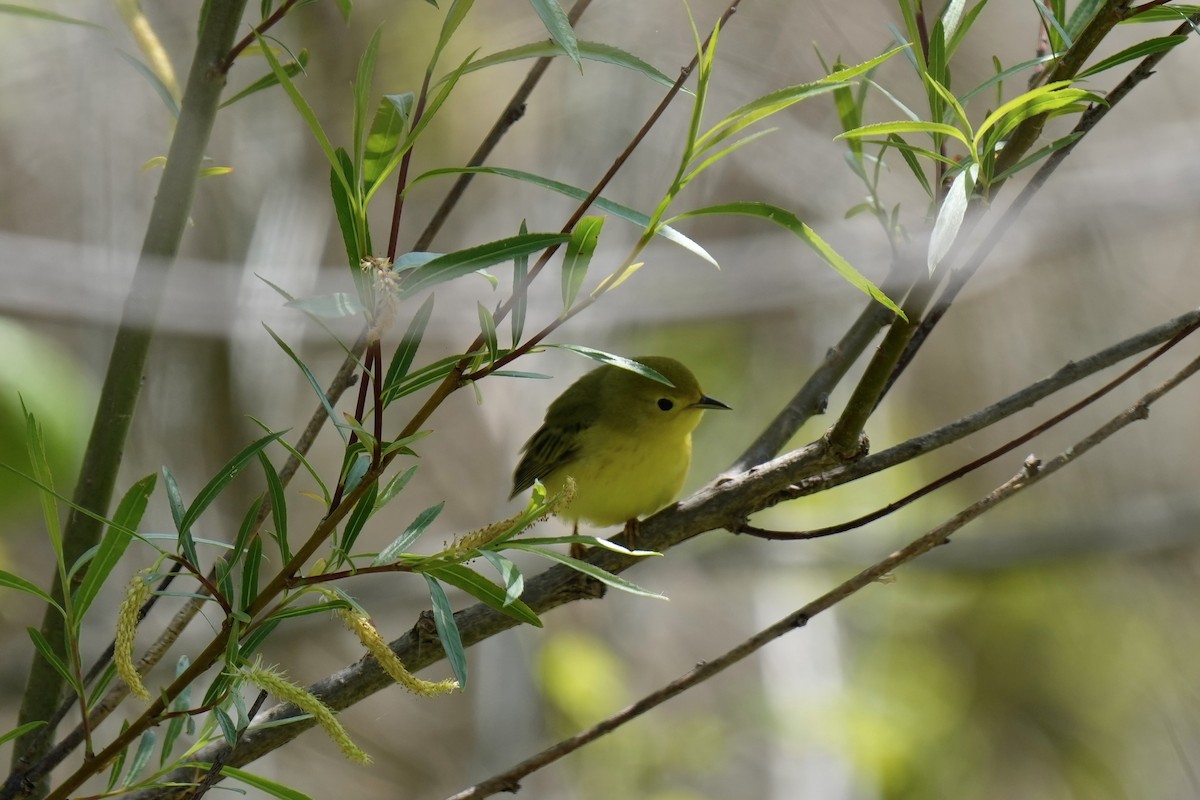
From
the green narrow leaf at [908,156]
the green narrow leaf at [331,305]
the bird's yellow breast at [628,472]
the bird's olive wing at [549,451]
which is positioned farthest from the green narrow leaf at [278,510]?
the bird's olive wing at [549,451]

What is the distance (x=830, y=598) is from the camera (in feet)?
4.29

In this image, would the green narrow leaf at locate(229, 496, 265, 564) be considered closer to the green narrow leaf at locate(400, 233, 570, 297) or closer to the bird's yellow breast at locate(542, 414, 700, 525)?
the green narrow leaf at locate(400, 233, 570, 297)

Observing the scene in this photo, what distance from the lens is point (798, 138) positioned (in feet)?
18.2

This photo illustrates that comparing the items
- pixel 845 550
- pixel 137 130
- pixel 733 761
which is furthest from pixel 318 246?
pixel 733 761

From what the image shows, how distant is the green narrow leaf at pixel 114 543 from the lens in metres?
1.01

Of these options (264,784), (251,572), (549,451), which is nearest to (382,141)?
(251,572)

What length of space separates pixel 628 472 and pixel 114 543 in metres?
2.14

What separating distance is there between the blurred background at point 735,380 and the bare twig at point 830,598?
3.19 metres

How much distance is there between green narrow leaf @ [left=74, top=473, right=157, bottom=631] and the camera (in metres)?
1.01

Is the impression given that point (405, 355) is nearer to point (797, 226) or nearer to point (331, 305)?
point (331, 305)

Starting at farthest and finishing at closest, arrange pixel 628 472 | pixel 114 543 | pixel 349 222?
pixel 628 472, pixel 114 543, pixel 349 222

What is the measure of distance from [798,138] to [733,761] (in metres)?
3.23

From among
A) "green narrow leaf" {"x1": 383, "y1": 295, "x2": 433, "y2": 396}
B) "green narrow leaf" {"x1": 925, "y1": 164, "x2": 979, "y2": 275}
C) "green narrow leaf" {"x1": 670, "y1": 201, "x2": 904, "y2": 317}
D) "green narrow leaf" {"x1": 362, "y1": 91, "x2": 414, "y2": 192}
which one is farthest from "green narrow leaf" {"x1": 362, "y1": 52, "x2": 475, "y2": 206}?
"green narrow leaf" {"x1": 925, "y1": 164, "x2": 979, "y2": 275}

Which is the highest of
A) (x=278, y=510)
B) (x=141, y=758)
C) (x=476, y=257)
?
(x=476, y=257)
